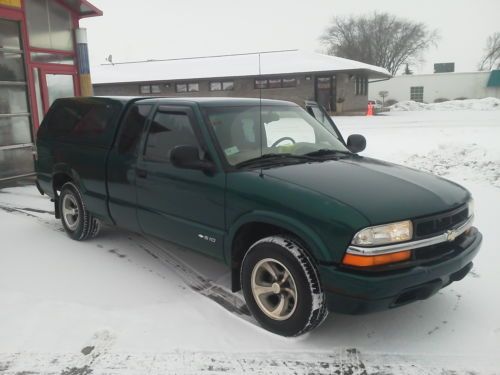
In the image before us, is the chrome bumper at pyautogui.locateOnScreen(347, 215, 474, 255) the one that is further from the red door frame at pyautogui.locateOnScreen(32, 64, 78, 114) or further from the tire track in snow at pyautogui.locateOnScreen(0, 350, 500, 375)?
the red door frame at pyautogui.locateOnScreen(32, 64, 78, 114)

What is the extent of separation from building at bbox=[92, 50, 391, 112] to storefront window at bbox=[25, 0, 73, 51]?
19.3 m

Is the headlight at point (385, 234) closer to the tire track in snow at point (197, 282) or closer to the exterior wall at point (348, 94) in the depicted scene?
the tire track in snow at point (197, 282)

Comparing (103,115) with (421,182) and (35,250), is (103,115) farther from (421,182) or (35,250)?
(421,182)

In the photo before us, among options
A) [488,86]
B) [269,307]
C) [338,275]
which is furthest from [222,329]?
[488,86]

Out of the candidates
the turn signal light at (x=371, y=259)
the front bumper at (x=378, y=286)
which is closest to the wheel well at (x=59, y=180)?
the front bumper at (x=378, y=286)

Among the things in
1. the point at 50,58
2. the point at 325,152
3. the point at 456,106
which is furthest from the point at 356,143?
the point at 456,106

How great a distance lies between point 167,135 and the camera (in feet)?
14.4

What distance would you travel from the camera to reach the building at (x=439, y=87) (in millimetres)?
48031

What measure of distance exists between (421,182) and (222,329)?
1938 mm

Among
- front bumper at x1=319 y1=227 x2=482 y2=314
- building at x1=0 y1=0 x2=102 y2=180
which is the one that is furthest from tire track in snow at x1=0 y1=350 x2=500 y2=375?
building at x1=0 y1=0 x2=102 y2=180

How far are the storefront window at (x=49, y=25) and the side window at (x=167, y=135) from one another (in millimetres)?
7160

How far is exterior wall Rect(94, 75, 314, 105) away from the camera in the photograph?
31.8 meters

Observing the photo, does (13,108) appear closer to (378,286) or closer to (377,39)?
(378,286)

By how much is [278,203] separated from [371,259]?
2.50ft
